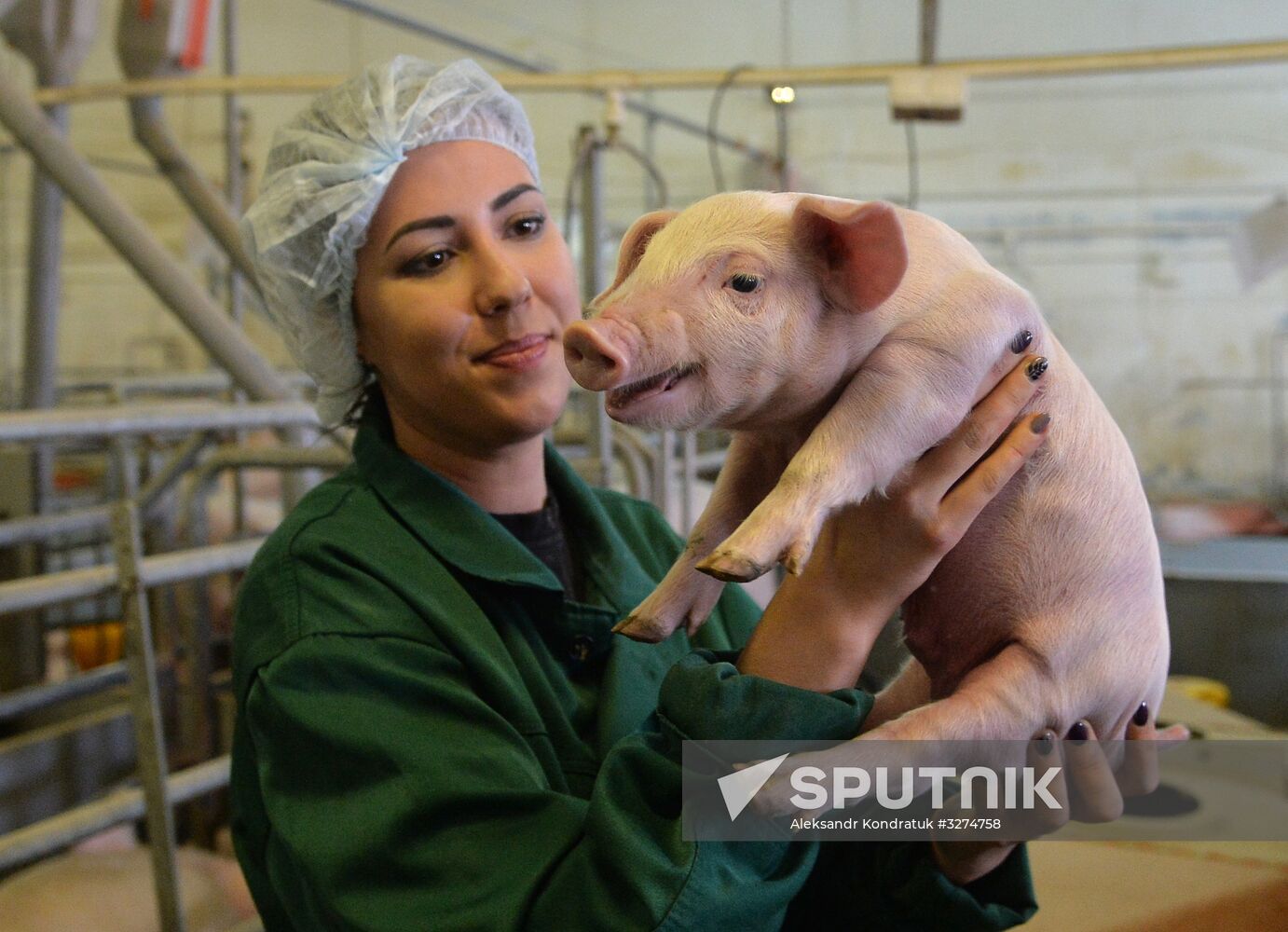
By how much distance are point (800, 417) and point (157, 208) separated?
5.02 metres

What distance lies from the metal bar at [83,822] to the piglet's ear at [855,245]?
51.4 inches

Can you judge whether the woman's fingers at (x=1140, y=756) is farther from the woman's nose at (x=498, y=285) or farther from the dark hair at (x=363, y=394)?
the dark hair at (x=363, y=394)

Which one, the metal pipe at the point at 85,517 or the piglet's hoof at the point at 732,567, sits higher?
the piglet's hoof at the point at 732,567

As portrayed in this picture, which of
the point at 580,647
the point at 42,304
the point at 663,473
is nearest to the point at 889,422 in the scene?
the point at 580,647

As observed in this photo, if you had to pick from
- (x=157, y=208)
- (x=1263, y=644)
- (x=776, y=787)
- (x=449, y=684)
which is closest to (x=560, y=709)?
(x=449, y=684)

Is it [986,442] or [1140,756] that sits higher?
[986,442]

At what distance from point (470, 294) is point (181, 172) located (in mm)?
1846

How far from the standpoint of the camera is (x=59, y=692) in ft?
7.41

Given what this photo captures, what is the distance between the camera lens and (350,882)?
0.80m

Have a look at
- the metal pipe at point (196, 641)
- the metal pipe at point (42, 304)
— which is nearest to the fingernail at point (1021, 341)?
the metal pipe at point (196, 641)

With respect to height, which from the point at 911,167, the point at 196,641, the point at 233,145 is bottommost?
the point at 196,641

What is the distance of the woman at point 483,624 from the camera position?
0.74 meters

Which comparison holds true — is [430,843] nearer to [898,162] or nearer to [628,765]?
[628,765]

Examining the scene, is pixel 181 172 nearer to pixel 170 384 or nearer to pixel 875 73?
pixel 170 384
